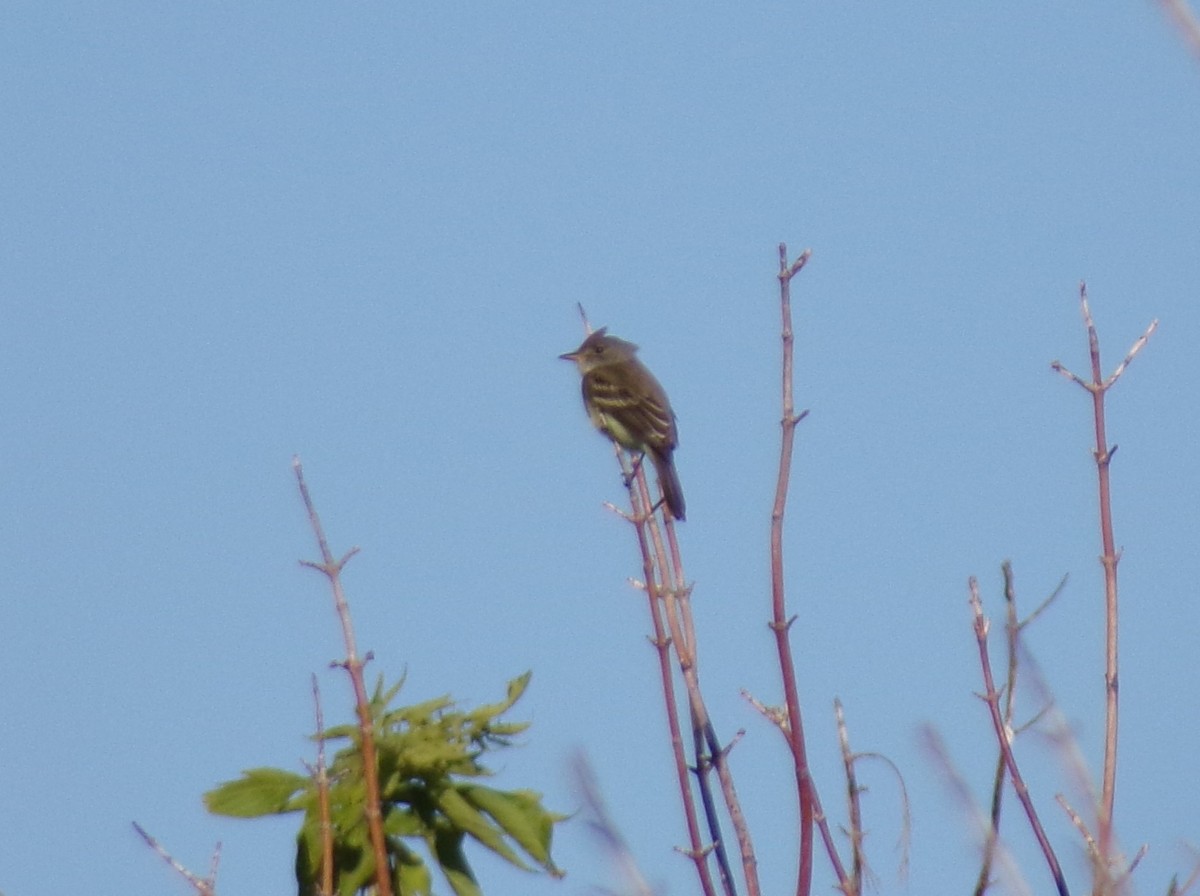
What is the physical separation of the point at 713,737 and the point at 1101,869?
130 centimetres

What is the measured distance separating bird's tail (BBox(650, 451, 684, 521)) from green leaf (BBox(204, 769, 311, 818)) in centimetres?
793

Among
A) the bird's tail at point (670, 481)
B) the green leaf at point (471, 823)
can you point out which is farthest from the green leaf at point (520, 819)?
the bird's tail at point (670, 481)

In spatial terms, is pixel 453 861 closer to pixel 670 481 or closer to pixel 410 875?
pixel 410 875

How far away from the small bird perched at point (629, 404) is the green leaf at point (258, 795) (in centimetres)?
796

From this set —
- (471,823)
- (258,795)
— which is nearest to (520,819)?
(471,823)

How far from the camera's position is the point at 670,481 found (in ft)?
38.3

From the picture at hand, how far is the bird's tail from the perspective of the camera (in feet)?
37.2

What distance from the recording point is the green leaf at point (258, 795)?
3.29 meters

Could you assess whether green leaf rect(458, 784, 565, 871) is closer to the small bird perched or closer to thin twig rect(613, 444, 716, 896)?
thin twig rect(613, 444, 716, 896)

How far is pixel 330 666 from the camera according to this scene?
3.17m

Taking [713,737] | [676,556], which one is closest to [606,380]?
[676,556]

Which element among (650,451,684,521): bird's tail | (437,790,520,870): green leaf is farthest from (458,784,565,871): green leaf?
(650,451,684,521): bird's tail

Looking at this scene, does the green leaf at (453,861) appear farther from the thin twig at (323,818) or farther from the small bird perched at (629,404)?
the small bird perched at (629,404)

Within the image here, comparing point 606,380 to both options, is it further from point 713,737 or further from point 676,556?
point 713,737
